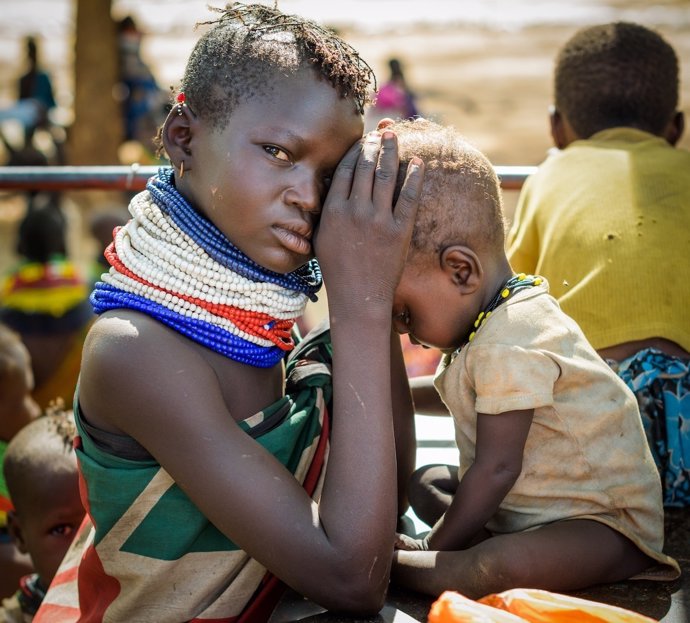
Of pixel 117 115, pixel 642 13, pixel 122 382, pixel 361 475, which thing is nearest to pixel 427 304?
pixel 361 475

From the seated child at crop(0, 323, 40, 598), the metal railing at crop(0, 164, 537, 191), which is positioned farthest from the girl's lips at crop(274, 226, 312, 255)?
the seated child at crop(0, 323, 40, 598)

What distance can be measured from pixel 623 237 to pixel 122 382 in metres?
1.60

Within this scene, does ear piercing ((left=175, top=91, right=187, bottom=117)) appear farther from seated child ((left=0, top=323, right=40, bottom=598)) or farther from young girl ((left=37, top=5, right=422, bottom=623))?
seated child ((left=0, top=323, right=40, bottom=598))

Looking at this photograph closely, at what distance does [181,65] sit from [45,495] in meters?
19.3

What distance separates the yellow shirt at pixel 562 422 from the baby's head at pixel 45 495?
174cm

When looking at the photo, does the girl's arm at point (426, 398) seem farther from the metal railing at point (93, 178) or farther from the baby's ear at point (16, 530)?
the baby's ear at point (16, 530)

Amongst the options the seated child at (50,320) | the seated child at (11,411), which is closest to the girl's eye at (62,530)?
the seated child at (11,411)

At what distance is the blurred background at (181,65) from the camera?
40.9ft

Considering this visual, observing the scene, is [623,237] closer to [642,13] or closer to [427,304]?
[427,304]

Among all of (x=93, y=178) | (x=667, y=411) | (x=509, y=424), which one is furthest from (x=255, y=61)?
(x=93, y=178)

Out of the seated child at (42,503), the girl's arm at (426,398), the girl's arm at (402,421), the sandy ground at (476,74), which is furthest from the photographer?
the sandy ground at (476,74)

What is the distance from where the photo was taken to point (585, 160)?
117 inches

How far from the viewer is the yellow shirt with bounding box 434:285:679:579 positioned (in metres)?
1.95

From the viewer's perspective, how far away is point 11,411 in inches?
157
